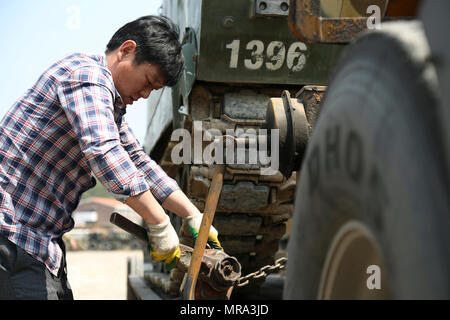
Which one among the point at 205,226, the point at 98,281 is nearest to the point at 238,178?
the point at 205,226

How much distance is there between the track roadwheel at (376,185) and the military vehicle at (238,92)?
2.11 metres

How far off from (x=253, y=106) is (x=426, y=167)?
3404 millimetres

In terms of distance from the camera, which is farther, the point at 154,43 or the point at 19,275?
the point at 154,43

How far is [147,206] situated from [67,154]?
40cm

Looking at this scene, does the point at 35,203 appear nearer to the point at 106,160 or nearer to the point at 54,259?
the point at 54,259

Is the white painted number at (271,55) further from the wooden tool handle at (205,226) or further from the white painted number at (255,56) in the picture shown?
the wooden tool handle at (205,226)

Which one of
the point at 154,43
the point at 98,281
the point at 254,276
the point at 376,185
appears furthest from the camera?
the point at 98,281

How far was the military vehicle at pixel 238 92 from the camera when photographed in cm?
372

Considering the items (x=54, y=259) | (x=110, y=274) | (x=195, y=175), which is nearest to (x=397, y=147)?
(x=54, y=259)

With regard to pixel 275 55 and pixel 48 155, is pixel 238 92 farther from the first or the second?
pixel 48 155

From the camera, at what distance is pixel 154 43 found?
7.75 ft

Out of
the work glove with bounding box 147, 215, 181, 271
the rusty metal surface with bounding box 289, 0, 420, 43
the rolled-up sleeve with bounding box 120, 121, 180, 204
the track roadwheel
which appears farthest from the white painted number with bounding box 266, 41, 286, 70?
the track roadwheel

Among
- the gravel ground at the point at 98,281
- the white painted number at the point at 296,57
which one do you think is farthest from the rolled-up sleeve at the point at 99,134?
the gravel ground at the point at 98,281

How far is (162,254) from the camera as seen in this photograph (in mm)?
2301
